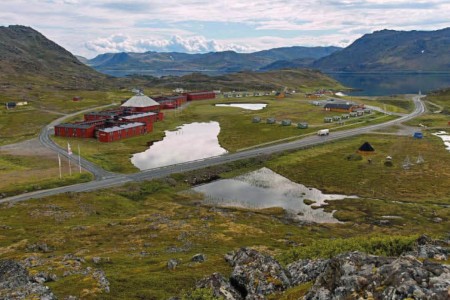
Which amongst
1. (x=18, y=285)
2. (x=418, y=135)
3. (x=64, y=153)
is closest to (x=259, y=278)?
(x=18, y=285)

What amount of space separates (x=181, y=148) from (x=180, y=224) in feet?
235

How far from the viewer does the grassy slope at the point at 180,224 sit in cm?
3766

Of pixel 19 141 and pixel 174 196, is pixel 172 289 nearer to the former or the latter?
pixel 174 196

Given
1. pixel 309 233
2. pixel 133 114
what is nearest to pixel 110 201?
pixel 309 233

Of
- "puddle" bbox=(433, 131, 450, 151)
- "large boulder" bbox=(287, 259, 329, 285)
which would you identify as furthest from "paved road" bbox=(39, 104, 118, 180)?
"puddle" bbox=(433, 131, 450, 151)

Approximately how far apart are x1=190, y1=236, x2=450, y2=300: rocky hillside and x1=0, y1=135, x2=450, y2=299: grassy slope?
18.1 feet

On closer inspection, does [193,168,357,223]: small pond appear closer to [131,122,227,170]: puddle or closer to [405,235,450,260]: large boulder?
[131,122,227,170]: puddle

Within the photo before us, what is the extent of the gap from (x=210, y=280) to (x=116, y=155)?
323ft

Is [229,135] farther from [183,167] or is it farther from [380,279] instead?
[380,279]

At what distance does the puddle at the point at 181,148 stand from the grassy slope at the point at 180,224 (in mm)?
21896

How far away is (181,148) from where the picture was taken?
13425cm

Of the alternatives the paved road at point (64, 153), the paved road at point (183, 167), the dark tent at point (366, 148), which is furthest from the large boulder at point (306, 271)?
the dark tent at point (366, 148)

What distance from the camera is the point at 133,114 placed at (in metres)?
182

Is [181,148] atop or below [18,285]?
below
